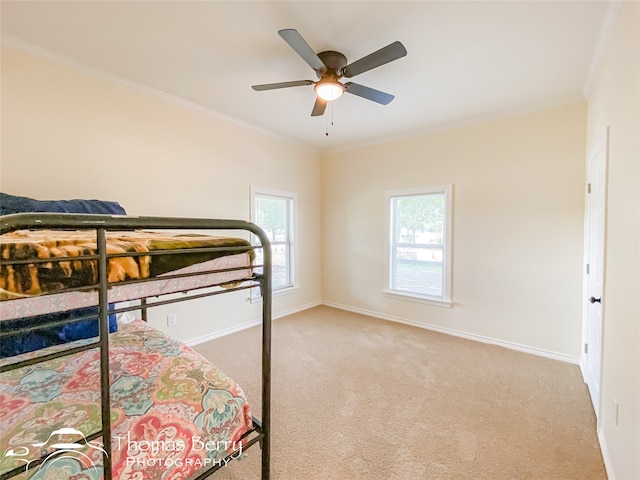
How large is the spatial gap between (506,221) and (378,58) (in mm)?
2417

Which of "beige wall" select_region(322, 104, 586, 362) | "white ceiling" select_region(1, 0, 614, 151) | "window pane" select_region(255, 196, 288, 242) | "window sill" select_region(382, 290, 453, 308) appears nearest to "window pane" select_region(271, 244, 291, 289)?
"window pane" select_region(255, 196, 288, 242)

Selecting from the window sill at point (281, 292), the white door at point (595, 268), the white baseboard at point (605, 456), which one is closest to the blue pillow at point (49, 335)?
the window sill at point (281, 292)

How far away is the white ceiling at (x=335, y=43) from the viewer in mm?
1789

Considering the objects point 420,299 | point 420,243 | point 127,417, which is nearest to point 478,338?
point 420,299

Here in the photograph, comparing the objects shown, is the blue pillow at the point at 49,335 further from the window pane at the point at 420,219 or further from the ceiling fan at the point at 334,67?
the window pane at the point at 420,219

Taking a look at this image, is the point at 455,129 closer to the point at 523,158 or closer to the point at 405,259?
the point at 523,158

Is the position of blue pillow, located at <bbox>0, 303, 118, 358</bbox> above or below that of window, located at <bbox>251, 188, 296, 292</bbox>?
below

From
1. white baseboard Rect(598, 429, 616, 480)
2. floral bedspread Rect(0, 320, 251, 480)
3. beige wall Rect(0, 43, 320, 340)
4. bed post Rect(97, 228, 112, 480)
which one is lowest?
white baseboard Rect(598, 429, 616, 480)

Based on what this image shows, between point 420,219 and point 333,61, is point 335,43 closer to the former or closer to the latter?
point 333,61

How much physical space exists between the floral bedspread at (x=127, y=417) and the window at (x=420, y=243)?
3245 millimetres

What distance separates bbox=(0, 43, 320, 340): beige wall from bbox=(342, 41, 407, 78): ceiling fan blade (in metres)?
1.98

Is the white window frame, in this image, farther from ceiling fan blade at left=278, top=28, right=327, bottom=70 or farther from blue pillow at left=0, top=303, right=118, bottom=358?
blue pillow at left=0, top=303, right=118, bottom=358

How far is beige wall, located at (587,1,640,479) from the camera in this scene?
1.29 meters

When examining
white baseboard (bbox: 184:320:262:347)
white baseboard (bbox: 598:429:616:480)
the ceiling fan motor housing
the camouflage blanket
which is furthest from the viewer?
white baseboard (bbox: 184:320:262:347)
